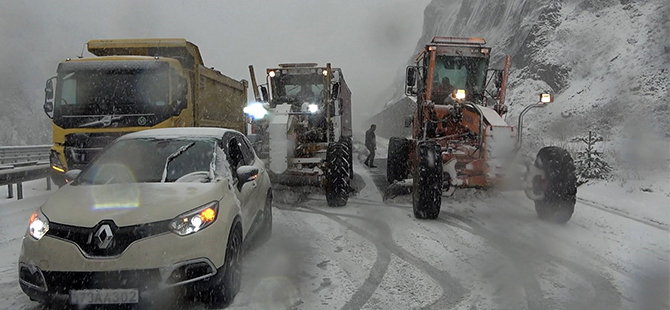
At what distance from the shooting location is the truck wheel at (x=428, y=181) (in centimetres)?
711

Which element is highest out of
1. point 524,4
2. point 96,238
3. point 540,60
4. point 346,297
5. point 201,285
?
point 524,4

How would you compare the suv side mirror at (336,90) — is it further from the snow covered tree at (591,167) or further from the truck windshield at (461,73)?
the snow covered tree at (591,167)

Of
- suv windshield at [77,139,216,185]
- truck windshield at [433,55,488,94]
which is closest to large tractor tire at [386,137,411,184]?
truck windshield at [433,55,488,94]

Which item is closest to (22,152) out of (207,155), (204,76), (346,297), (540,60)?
(204,76)

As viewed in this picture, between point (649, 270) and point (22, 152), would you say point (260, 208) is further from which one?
point (22, 152)

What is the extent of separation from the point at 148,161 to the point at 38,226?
1.30 metres

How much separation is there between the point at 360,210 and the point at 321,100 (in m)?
3.79

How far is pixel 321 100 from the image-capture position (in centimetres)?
1130

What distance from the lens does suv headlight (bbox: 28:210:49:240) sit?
365 centimetres

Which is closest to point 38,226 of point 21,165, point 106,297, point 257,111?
point 106,297

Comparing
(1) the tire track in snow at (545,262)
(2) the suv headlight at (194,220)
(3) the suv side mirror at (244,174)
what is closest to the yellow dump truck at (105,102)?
(3) the suv side mirror at (244,174)

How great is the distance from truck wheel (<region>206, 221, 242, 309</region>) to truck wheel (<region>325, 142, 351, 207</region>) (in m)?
4.34

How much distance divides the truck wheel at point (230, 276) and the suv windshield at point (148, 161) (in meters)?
0.84

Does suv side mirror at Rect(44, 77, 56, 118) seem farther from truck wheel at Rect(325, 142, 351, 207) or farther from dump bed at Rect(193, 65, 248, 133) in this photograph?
truck wheel at Rect(325, 142, 351, 207)
